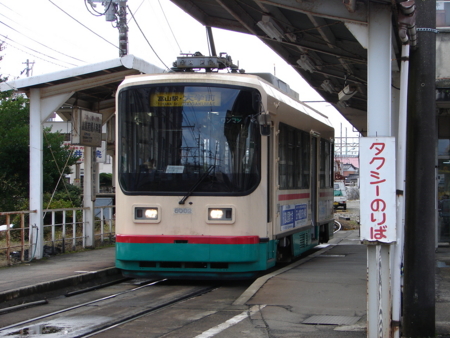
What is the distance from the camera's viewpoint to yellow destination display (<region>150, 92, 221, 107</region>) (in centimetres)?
982

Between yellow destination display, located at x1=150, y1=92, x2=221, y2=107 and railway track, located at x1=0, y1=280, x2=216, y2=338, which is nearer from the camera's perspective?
railway track, located at x1=0, y1=280, x2=216, y2=338

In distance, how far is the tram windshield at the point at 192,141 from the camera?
9734 mm

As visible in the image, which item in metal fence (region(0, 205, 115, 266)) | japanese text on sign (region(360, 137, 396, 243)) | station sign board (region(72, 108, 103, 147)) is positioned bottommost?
metal fence (region(0, 205, 115, 266))

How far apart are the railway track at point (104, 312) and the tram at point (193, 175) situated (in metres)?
0.40

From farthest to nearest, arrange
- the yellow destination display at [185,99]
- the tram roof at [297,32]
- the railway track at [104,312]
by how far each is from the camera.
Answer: the tram roof at [297,32] < the yellow destination display at [185,99] < the railway track at [104,312]

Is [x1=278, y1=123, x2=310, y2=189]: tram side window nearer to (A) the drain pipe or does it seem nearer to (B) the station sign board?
(A) the drain pipe

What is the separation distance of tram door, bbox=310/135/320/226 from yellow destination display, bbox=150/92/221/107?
4676mm

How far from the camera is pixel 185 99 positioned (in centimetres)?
988

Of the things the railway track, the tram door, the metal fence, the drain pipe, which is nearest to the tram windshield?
the railway track

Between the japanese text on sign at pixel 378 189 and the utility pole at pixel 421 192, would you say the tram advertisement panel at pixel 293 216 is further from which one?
the japanese text on sign at pixel 378 189

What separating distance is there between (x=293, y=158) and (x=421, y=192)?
5984 millimetres

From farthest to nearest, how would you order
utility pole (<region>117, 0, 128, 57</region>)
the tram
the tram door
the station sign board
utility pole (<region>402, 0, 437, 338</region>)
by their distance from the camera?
utility pole (<region>117, 0, 128, 57</region>) → the station sign board → the tram door → the tram → utility pole (<region>402, 0, 437, 338</region>)

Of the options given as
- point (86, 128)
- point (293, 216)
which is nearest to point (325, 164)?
point (293, 216)

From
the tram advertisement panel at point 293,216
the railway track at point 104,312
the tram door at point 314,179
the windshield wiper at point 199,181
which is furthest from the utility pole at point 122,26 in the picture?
the windshield wiper at point 199,181
